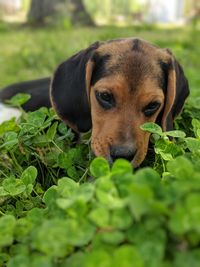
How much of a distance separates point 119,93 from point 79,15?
14.1m

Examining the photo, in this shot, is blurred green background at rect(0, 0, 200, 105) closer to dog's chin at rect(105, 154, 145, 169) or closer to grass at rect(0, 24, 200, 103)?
grass at rect(0, 24, 200, 103)

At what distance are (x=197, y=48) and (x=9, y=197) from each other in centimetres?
941

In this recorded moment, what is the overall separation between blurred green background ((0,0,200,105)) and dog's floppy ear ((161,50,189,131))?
11.9 inches

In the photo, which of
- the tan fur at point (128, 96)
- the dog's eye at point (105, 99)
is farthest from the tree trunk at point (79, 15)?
the dog's eye at point (105, 99)

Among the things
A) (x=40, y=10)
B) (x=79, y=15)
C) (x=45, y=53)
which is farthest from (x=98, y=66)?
(x=79, y=15)

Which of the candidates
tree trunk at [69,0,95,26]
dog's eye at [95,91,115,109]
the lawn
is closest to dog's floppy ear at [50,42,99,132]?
dog's eye at [95,91,115,109]

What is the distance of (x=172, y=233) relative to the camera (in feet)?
5.98

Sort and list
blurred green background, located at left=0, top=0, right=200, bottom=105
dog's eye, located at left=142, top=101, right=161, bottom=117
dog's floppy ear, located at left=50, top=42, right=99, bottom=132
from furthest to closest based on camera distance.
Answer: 1. blurred green background, located at left=0, top=0, right=200, bottom=105
2. dog's floppy ear, located at left=50, top=42, right=99, bottom=132
3. dog's eye, located at left=142, top=101, right=161, bottom=117

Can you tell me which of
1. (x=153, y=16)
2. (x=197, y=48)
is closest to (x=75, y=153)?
(x=197, y=48)

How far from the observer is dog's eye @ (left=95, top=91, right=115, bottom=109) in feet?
13.1

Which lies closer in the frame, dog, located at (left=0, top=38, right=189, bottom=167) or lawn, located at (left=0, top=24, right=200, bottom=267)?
lawn, located at (left=0, top=24, right=200, bottom=267)

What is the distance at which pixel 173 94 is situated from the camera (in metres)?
4.23

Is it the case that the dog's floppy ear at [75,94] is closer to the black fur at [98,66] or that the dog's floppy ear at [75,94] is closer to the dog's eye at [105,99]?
the black fur at [98,66]

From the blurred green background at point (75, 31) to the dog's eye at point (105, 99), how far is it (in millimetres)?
943
